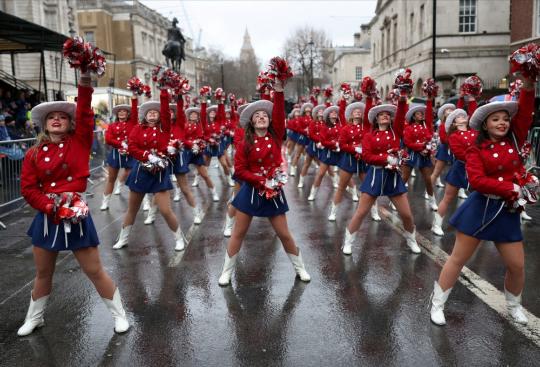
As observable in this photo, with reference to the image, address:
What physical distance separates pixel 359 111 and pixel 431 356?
5599 mm

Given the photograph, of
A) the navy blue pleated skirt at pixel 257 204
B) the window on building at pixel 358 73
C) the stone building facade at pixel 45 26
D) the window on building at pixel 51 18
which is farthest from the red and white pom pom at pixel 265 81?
the window on building at pixel 358 73

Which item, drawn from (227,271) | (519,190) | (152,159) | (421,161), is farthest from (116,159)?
(519,190)

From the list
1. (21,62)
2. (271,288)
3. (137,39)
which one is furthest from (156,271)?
(137,39)

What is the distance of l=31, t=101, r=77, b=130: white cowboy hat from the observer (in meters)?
→ 4.03

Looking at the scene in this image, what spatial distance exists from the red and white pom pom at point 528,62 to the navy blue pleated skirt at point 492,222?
1.09m

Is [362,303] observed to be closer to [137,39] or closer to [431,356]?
[431,356]

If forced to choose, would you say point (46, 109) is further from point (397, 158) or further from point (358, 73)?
point (358, 73)

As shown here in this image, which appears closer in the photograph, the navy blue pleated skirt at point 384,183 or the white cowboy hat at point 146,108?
the navy blue pleated skirt at point 384,183

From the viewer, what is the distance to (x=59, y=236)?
157 inches

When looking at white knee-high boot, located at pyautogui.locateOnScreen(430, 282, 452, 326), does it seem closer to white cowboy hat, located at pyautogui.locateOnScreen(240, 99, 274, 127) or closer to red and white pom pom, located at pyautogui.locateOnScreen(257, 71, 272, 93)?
white cowboy hat, located at pyautogui.locateOnScreen(240, 99, 274, 127)

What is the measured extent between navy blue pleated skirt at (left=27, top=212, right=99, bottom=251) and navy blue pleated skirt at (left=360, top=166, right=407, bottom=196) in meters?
3.59

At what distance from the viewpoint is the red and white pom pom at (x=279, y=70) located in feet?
15.8

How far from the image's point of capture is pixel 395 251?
6.52 meters

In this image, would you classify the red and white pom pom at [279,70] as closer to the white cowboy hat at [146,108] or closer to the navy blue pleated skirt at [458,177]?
the white cowboy hat at [146,108]
